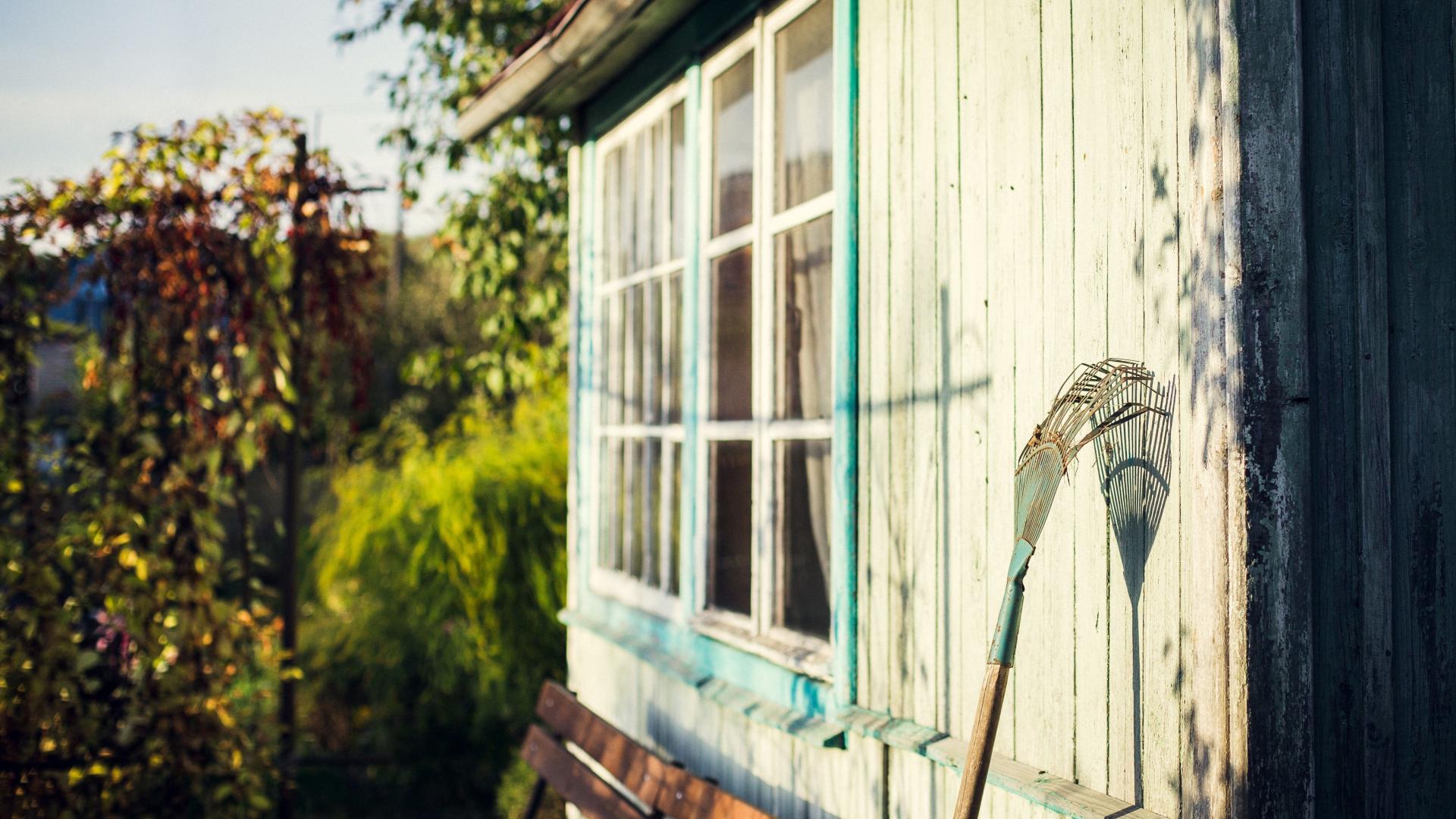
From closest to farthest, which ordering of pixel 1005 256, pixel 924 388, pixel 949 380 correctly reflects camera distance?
pixel 1005 256 < pixel 949 380 < pixel 924 388

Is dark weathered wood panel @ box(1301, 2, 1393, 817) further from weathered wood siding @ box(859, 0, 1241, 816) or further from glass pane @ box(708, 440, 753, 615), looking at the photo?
glass pane @ box(708, 440, 753, 615)

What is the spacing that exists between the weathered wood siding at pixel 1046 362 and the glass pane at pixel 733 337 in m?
0.76

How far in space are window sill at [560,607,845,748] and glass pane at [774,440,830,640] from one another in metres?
0.20

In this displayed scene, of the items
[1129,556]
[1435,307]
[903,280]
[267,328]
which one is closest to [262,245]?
[267,328]

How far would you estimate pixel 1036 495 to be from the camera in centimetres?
198

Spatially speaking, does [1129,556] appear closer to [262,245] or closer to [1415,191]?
[1415,191]

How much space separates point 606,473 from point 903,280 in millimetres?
2446

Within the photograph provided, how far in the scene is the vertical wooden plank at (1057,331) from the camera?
2189 millimetres

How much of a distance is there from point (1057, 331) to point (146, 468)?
3.95 m

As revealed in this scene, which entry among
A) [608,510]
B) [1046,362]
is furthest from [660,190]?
[1046,362]

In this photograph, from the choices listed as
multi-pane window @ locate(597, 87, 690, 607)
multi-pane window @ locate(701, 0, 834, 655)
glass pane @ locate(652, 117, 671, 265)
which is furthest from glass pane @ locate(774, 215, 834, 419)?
glass pane @ locate(652, 117, 671, 265)

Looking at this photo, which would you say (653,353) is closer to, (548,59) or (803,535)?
(548,59)

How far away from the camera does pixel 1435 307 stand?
79.1 inches

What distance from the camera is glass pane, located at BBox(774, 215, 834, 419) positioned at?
3.22 metres
